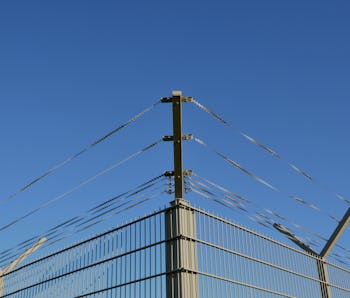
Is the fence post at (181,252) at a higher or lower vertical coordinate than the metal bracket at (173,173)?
lower

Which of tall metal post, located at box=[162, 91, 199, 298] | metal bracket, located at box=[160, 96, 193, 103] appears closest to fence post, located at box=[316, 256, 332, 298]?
tall metal post, located at box=[162, 91, 199, 298]

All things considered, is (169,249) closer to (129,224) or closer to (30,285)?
(129,224)

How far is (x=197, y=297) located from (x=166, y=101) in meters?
2.76

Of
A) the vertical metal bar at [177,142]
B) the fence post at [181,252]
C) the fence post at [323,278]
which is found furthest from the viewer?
the fence post at [323,278]

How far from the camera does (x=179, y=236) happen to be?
296 inches

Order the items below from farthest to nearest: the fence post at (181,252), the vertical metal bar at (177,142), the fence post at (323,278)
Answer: the fence post at (323,278), the vertical metal bar at (177,142), the fence post at (181,252)

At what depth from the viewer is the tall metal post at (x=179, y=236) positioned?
7.34 m

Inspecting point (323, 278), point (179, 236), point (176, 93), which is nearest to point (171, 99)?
point (176, 93)

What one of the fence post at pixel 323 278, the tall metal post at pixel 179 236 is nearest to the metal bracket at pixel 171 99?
the tall metal post at pixel 179 236

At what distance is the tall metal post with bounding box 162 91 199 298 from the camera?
7344 mm

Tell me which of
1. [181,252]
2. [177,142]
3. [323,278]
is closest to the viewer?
[181,252]

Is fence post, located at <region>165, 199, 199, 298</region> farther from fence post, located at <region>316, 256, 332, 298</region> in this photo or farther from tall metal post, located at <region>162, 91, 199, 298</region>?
fence post, located at <region>316, 256, 332, 298</region>

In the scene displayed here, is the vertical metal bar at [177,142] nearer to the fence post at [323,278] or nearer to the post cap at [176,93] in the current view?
the post cap at [176,93]

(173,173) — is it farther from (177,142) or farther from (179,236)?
(179,236)
